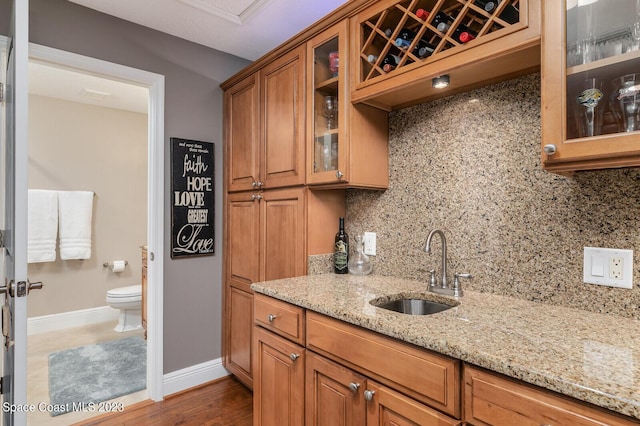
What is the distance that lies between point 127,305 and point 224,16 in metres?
2.97

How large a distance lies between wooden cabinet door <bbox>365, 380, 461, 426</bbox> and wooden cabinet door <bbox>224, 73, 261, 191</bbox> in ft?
4.99

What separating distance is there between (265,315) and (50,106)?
3.70 meters

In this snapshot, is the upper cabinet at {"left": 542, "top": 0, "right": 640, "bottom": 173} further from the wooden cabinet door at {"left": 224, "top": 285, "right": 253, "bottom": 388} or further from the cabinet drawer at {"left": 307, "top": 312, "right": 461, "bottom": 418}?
the wooden cabinet door at {"left": 224, "top": 285, "right": 253, "bottom": 388}

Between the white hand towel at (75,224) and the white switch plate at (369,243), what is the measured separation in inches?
133

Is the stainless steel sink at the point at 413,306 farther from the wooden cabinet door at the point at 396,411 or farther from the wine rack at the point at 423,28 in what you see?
the wine rack at the point at 423,28

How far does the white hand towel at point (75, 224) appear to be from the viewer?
370 centimetres

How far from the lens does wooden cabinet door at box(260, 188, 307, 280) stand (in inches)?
77.2

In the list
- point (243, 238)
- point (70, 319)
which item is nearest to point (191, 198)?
point (243, 238)

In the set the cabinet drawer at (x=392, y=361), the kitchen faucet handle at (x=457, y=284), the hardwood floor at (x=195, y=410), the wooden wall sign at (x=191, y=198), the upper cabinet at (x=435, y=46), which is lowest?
the hardwood floor at (x=195, y=410)

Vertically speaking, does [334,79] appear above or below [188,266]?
above

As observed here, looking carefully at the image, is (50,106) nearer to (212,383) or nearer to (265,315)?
(212,383)

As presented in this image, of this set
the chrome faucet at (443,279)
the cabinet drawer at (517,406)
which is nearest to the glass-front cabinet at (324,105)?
the chrome faucet at (443,279)

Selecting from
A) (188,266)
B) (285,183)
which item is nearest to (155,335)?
(188,266)

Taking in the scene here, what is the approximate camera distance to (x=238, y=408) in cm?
224
